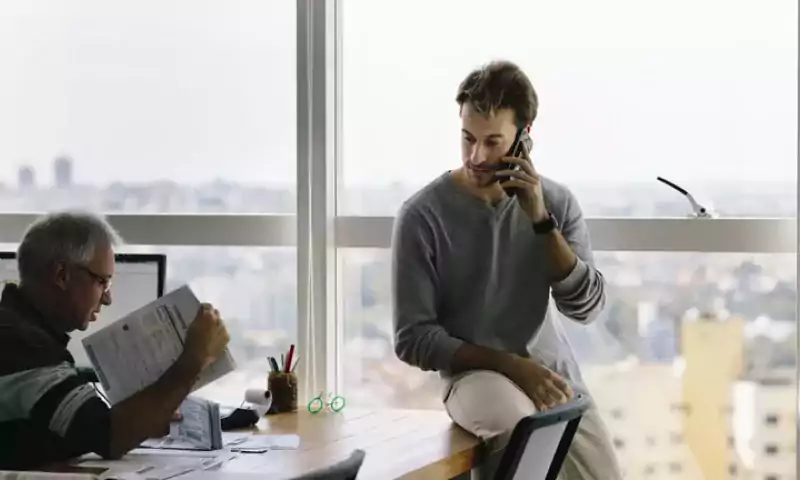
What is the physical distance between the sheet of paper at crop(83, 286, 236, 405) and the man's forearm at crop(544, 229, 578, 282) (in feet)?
2.64

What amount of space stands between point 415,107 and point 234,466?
1.31m

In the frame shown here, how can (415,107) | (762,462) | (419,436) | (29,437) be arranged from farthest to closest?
(415,107)
(762,462)
(419,436)
(29,437)

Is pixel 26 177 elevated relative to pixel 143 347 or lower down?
elevated

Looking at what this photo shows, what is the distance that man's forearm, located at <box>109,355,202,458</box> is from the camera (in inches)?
85.2

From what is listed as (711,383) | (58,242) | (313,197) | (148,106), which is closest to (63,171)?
(148,106)

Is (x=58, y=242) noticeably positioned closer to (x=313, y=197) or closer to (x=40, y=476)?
(x=40, y=476)

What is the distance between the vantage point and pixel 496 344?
9.11ft

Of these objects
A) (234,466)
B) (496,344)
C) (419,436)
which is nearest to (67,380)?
(234,466)

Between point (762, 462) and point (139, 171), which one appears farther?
point (139, 171)

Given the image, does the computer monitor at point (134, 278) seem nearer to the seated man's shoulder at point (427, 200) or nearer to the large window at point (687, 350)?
the seated man's shoulder at point (427, 200)

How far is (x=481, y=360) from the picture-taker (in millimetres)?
2678

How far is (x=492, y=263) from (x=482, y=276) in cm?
4

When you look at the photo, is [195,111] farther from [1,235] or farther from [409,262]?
[409,262]

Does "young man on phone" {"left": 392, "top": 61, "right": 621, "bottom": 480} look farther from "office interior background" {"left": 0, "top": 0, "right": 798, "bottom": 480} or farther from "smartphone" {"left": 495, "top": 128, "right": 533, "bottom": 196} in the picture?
"office interior background" {"left": 0, "top": 0, "right": 798, "bottom": 480}
